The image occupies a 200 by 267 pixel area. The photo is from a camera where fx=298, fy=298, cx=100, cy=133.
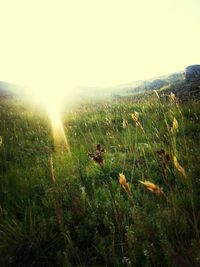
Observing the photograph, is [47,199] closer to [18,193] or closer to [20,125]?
[18,193]

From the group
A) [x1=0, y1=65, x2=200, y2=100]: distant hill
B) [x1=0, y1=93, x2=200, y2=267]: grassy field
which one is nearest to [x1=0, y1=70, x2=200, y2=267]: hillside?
[x1=0, y1=93, x2=200, y2=267]: grassy field

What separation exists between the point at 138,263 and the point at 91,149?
9.59 ft

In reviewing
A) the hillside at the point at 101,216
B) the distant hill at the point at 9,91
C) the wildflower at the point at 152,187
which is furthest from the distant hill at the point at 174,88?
the wildflower at the point at 152,187

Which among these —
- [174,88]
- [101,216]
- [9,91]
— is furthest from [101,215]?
[9,91]

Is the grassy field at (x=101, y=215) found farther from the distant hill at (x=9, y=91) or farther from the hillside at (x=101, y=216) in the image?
the distant hill at (x=9, y=91)

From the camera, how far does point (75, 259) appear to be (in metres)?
2.50

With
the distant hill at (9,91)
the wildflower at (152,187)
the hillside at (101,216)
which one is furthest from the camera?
the distant hill at (9,91)

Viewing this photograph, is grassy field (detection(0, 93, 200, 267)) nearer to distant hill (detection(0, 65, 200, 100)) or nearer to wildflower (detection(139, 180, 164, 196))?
wildflower (detection(139, 180, 164, 196))

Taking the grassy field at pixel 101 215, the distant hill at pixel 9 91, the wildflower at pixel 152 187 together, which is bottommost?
the grassy field at pixel 101 215

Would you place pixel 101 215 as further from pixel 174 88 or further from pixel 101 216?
pixel 174 88

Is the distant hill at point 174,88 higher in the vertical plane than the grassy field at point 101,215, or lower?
higher

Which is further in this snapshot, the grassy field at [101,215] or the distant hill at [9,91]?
the distant hill at [9,91]

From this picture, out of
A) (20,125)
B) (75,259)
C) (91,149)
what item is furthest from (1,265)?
(20,125)

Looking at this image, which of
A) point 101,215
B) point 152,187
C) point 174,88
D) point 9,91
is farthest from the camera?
point 9,91
